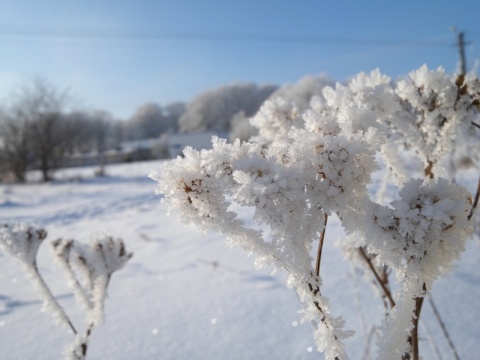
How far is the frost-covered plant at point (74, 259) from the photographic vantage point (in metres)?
1.30

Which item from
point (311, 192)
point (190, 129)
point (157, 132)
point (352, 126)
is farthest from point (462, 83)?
point (157, 132)

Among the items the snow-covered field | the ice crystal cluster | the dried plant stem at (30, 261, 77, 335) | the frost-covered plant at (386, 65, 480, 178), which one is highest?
the frost-covered plant at (386, 65, 480, 178)

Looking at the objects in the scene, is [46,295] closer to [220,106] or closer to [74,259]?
[74,259]

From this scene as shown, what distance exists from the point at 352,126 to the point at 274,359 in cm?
122

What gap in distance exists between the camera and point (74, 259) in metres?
1.35

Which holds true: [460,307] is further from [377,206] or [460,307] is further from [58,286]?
[58,286]

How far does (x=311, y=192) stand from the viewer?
622 millimetres

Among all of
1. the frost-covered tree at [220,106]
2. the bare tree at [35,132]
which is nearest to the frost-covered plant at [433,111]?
the bare tree at [35,132]

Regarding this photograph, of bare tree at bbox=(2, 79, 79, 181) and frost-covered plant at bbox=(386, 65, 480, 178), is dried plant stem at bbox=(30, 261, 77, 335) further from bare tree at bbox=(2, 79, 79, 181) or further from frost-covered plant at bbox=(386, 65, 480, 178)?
bare tree at bbox=(2, 79, 79, 181)

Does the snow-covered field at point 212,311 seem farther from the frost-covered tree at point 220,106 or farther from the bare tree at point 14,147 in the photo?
the frost-covered tree at point 220,106

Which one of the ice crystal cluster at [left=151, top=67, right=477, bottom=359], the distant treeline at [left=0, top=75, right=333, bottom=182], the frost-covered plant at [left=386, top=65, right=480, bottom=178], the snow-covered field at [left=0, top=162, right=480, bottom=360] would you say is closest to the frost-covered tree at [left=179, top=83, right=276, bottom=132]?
the distant treeline at [left=0, top=75, right=333, bottom=182]

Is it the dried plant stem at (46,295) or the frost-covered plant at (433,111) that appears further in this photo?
the dried plant stem at (46,295)

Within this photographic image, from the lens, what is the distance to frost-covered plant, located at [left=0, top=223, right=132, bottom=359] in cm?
130

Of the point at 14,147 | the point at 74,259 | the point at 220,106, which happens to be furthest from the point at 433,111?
the point at 220,106
